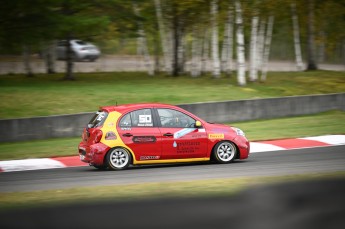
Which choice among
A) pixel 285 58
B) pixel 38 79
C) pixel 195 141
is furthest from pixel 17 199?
pixel 285 58

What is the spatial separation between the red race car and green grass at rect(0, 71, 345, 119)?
343 inches

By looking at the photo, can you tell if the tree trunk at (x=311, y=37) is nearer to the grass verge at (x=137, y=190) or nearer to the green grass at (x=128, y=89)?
the green grass at (x=128, y=89)

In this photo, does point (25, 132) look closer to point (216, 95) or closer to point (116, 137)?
point (116, 137)

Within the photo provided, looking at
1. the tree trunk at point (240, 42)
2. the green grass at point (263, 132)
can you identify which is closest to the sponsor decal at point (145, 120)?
the green grass at point (263, 132)

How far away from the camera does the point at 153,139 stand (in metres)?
12.9

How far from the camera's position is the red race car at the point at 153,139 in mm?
12711

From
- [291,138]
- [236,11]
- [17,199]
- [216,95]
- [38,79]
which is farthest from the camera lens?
[38,79]

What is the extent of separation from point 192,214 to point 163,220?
0.25 meters

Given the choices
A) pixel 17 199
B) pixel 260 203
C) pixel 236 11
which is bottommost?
pixel 17 199

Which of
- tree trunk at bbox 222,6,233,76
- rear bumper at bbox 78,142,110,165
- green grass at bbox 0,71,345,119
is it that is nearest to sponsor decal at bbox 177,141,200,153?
rear bumper at bbox 78,142,110,165

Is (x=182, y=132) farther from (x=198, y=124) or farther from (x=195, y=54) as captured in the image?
(x=195, y=54)

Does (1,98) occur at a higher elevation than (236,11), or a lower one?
lower

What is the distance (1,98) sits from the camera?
22.8 m

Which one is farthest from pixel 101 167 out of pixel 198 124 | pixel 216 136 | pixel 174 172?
pixel 216 136
